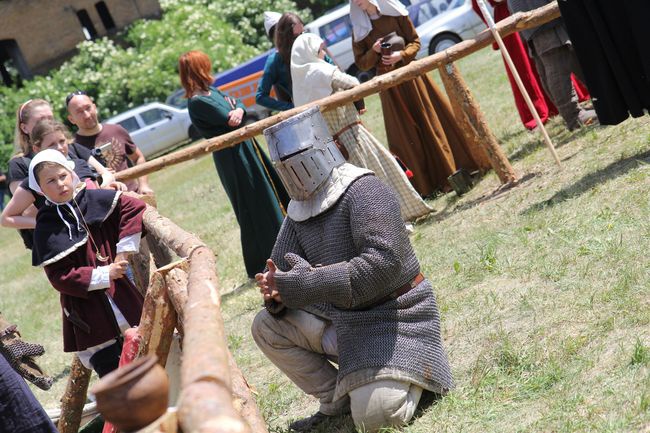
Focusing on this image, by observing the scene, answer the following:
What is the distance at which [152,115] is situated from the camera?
2692 cm

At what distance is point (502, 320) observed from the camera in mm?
5070

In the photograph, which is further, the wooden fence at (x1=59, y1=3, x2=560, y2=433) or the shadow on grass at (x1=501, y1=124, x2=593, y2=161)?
the shadow on grass at (x1=501, y1=124, x2=593, y2=161)

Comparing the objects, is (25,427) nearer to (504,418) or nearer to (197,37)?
(504,418)

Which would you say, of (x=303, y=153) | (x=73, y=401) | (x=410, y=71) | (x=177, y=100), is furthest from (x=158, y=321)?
(x=177, y=100)

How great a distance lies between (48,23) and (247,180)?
3376 cm

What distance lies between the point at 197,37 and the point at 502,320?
27.9 meters

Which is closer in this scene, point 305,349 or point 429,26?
point 305,349

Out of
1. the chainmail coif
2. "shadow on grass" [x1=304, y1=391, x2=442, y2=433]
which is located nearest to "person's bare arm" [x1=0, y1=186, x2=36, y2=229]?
the chainmail coif

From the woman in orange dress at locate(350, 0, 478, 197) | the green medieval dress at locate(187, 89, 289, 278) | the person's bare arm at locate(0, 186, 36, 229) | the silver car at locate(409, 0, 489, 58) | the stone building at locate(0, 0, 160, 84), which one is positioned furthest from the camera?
the stone building at locate(0, 0, 160, 84)

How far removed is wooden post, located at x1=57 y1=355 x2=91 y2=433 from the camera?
5453mm

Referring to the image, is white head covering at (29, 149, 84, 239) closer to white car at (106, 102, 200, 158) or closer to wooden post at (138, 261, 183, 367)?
wooden post at (138, 261, 183, 367)

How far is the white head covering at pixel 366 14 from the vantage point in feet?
26.6

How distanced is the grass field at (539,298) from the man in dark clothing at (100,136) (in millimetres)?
1450

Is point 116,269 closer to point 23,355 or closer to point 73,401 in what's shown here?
point 73,401
